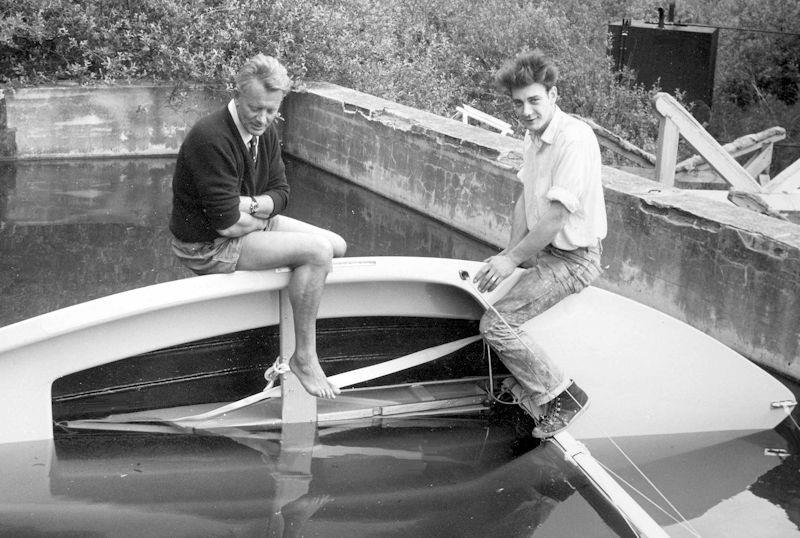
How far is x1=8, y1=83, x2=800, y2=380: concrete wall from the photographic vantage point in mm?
5719

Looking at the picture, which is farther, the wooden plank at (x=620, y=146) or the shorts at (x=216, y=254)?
the wooden plank at (x=620, y=146)

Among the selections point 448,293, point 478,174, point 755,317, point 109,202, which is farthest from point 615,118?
point 448,293

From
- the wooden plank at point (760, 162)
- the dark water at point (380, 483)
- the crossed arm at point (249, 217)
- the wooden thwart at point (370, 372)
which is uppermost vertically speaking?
the crossed arm at point (249, 217)

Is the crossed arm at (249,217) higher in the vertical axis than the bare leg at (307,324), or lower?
higher

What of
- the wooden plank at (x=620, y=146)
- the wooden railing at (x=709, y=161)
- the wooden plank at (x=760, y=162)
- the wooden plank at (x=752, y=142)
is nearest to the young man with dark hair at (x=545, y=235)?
the wooden railing at (x=709, y=161)

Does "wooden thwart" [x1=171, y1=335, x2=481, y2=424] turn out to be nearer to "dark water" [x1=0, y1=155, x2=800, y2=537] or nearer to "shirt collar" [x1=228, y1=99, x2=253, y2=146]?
"dark water" [x1=0, y1=155, x2=800, y2=537]

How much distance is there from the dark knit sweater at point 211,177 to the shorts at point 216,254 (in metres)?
0.03

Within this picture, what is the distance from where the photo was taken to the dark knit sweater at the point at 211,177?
4254mm

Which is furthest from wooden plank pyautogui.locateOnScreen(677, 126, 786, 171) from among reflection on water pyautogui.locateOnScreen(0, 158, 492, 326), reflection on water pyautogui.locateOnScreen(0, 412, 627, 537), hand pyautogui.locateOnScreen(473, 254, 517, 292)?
hand pyautogui.locateOnScreen(473, 254, 517, 292)

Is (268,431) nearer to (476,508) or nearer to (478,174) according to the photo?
(476,508)

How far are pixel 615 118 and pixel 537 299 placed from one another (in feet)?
31.8

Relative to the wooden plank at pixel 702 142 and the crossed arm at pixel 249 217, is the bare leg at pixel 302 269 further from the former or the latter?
the wooden plank at pixel 702 142

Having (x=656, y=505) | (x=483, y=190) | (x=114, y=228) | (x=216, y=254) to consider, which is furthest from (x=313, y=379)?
(x=114, y=228)

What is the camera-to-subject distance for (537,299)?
15.3 ft
